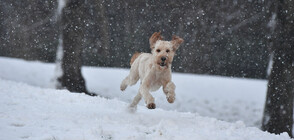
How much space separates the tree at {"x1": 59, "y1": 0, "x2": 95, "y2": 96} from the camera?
28.9 feet

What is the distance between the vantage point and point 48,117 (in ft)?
15.0

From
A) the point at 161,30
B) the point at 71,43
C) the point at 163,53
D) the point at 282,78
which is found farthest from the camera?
the point at 161,30

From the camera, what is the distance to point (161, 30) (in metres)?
11.5

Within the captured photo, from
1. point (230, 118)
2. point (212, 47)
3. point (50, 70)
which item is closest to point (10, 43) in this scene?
point (50, 70)

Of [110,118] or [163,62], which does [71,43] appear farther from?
[163,62]

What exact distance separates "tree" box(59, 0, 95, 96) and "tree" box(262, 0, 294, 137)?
14.4ft

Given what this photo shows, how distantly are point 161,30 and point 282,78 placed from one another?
530 cm

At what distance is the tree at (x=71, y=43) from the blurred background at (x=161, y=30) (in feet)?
7.66

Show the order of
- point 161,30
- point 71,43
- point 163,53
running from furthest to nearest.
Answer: point 161,30
point 71,43
point 163,53

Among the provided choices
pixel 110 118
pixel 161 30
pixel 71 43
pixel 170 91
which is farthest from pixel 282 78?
pixel 161 30

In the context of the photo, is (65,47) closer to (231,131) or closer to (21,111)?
(21,111)

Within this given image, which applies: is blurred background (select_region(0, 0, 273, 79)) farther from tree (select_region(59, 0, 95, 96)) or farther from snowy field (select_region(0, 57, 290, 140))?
tree (select_region(59, 0, 95, 96))

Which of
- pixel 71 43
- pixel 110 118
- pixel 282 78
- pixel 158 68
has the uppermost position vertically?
pixel 71 43

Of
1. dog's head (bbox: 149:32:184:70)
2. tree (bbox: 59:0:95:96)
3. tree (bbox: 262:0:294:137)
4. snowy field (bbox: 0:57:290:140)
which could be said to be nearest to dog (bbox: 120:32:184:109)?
dog's head (bbox: 149:32:184:70)
